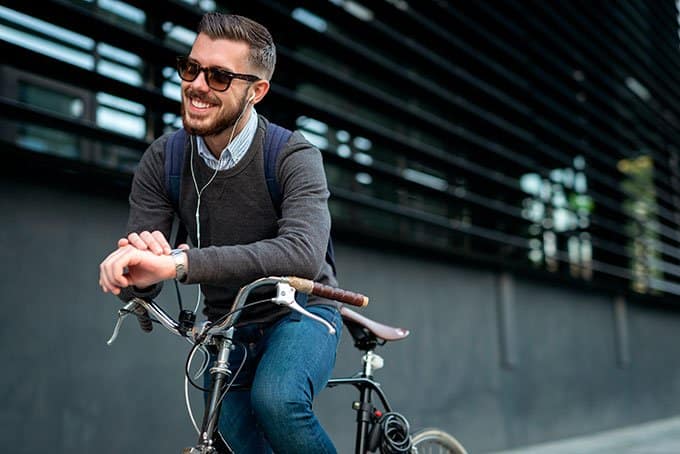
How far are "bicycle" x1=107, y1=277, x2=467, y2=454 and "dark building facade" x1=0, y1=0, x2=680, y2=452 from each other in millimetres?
1341

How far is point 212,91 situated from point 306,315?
780 mm

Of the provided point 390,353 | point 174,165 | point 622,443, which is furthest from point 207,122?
point 622,443

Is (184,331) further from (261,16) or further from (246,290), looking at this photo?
(261,16)

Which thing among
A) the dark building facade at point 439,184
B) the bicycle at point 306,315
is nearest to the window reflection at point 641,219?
the dark building facade at point 439,184

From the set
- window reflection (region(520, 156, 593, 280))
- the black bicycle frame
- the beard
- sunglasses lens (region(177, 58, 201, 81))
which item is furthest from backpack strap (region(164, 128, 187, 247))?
window reflection (region(520, 156, 593, 280))

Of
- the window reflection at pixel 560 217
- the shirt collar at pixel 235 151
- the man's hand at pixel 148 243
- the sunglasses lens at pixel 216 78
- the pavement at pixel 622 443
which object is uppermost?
the window reflection at pixel 560 217

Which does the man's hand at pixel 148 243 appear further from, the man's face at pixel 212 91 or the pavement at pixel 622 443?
the pavement at pixel 622 443

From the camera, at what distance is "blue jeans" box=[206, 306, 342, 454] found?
7.22ft

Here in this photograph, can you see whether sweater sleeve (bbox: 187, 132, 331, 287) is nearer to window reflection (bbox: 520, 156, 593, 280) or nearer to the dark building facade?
the dark building facade

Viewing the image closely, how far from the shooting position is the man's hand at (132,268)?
185 cm

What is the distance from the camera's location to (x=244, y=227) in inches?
97.3

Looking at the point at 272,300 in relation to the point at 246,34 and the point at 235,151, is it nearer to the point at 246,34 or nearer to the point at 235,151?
the point at 235,151

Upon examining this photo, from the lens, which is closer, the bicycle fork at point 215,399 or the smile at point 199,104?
the bicycle fork at point 215,399

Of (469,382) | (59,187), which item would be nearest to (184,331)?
(59,187)
